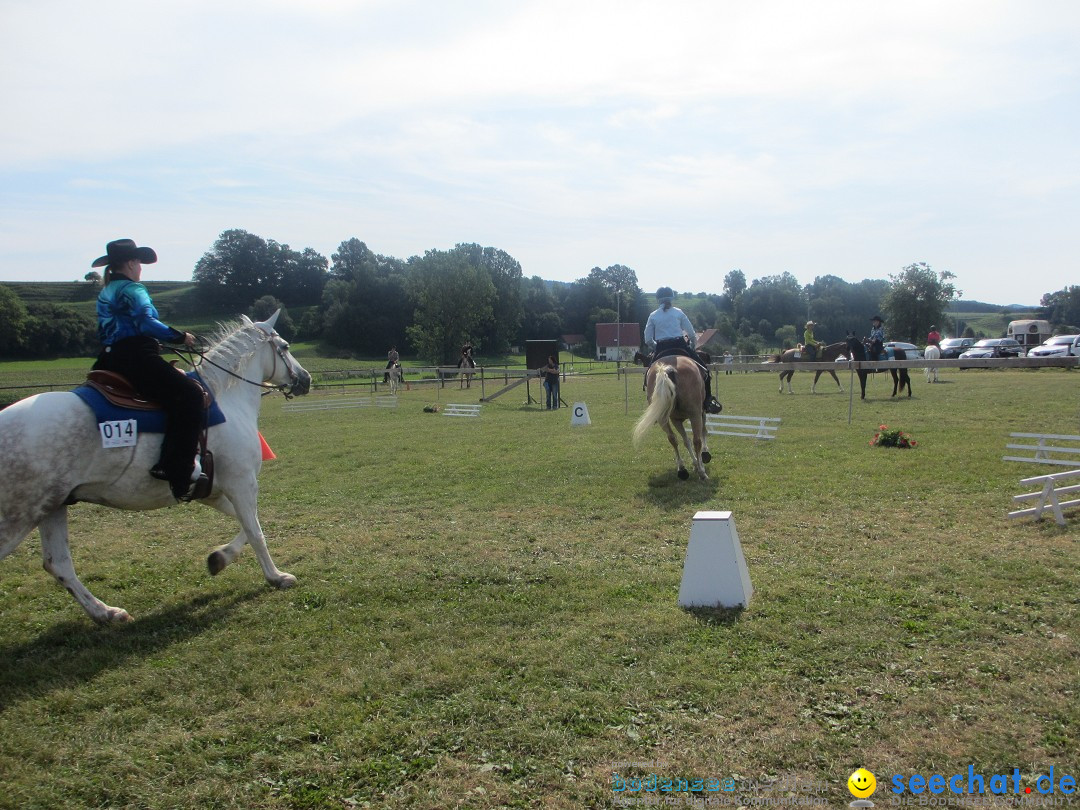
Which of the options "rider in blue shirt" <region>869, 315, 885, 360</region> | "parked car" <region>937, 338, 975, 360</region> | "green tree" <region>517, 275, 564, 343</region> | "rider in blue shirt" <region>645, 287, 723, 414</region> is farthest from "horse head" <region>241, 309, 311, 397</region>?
"green tree" <region>517, 275, 564, 343</region>

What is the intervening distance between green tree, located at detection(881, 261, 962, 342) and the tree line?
0.11 m

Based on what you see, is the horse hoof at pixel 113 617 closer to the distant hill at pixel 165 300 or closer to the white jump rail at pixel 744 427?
the white jump rail at pixel 744 427

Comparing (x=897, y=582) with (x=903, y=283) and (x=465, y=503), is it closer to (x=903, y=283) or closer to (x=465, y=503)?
(x=465, y=503)

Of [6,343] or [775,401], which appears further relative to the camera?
[6,343]

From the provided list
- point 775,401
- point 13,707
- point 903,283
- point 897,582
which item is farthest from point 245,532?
point 903,283

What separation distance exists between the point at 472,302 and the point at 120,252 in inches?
2873

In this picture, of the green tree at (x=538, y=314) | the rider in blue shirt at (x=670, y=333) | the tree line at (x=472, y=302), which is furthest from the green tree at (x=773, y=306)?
the rider in blue shirt at (x=670, y=333)

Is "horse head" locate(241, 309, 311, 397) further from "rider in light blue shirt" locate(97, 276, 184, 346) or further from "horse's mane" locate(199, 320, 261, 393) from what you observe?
"rider in light blue shirt" locate(97, 276, 184, 346)

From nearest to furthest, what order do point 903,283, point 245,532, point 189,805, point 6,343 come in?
point 189,805
point 245,532
point 6,343
point 903,283

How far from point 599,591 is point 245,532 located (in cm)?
320

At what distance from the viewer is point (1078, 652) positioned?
14.2 feet

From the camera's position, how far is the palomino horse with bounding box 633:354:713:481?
991cm

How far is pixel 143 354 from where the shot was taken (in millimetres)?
5469

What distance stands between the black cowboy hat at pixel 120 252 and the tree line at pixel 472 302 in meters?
59.9
